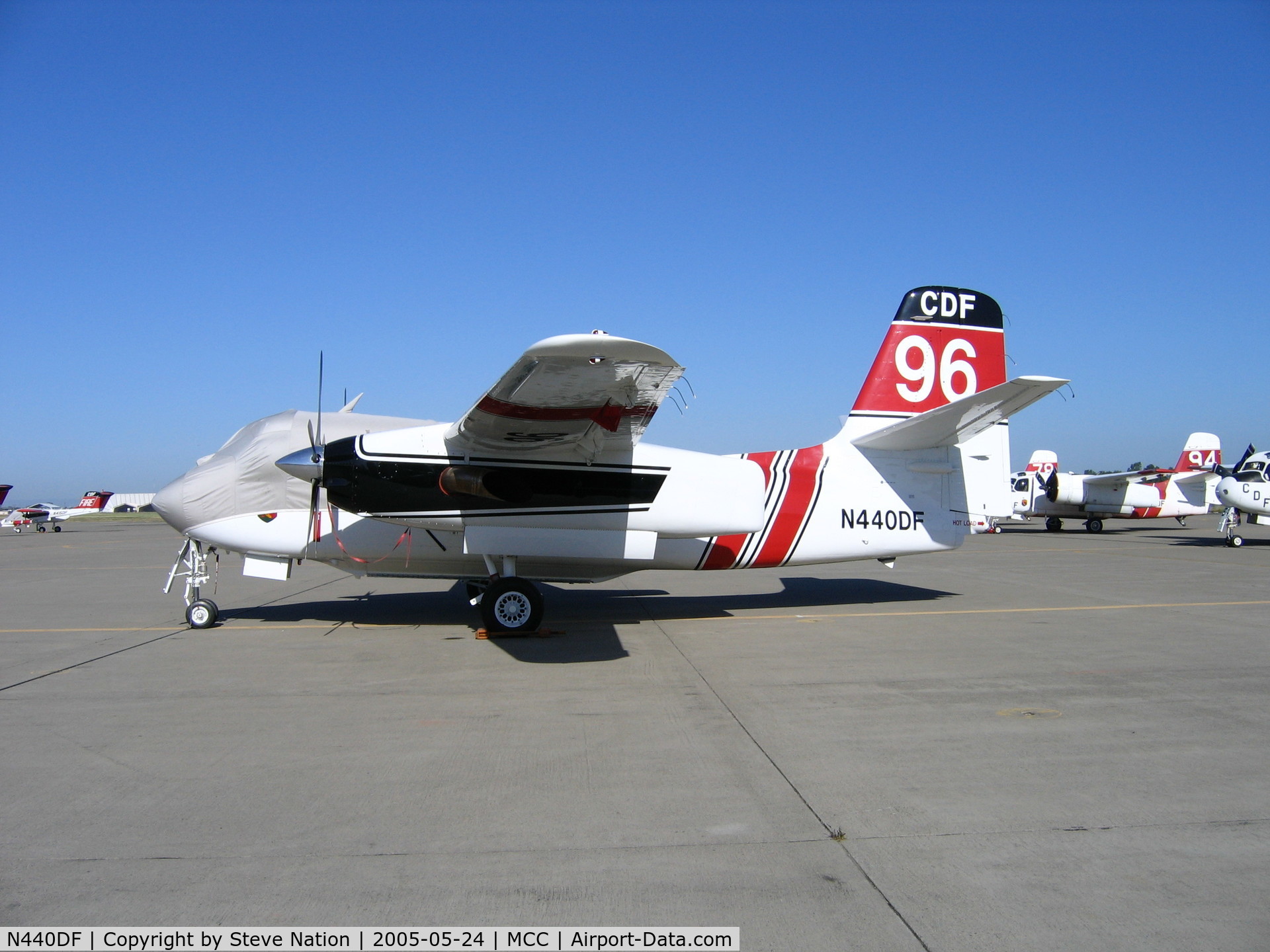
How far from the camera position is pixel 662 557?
10445 millimetres

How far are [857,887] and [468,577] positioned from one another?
821cm

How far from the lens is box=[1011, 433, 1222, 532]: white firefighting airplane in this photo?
1283 inches

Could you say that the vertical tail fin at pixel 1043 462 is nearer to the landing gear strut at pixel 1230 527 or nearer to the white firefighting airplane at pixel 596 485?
the landing gear strut at pixel 1230 527

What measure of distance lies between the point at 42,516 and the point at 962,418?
55815mm

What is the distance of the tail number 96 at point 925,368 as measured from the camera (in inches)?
459

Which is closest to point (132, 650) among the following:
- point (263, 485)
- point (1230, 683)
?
point (263, 485)

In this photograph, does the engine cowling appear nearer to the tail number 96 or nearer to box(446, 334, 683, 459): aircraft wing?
the tail number 96

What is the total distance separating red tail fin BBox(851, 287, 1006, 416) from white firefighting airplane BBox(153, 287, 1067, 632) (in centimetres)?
2

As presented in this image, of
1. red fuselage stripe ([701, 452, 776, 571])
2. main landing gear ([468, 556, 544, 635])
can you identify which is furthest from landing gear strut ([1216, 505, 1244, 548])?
main landing gear ([468, 556, 544, 635])

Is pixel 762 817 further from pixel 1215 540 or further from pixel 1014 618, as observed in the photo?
pixel 1215 540

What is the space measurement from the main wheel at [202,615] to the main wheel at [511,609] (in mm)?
3630

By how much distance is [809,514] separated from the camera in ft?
34.7

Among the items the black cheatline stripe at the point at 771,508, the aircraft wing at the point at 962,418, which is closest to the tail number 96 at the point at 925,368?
the aircraft wing at the point at 962,418

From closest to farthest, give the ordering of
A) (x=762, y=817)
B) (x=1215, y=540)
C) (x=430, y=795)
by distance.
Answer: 1. (x=762, y=817)
2. (x=430, y=795)
3. (x=1215, y=540)
